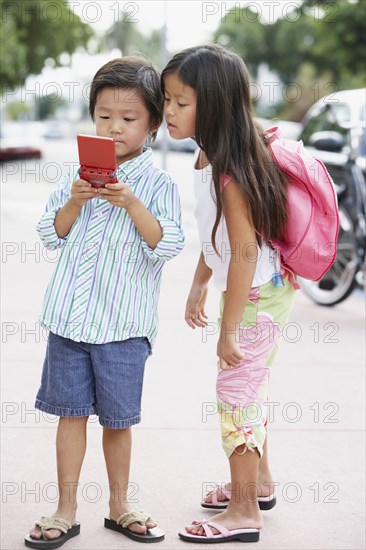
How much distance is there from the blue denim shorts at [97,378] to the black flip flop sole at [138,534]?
0.38 meters

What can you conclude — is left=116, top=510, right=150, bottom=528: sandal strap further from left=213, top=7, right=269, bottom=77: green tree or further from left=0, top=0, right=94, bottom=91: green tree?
left=213, top=7, right=269, bottom=77: green tree

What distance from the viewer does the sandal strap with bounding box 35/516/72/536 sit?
3.35 metres

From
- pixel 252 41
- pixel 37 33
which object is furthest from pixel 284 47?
pixel 37 33

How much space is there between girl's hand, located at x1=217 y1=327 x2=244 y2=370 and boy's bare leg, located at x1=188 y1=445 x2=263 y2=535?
0.30 metres

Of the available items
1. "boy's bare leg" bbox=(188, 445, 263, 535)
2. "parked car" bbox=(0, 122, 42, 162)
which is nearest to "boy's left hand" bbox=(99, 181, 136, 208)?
"boy's bare leg" bbox=(188, 445, 263, 535)

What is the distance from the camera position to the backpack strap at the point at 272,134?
337 centimetres

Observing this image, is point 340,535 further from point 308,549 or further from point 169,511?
point 169,511

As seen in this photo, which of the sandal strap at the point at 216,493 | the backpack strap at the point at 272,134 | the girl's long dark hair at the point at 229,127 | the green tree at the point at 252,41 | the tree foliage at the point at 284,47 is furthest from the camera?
the green tree at the point at 252,41

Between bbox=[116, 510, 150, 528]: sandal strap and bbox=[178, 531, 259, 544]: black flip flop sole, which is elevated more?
bbox=[116, 510, 150, 528]: sandal strap

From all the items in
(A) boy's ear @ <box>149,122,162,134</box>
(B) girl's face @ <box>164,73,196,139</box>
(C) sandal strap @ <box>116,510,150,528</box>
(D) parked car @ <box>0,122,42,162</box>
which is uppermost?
(B) girl's face @ <box>164,73,196,139</box>

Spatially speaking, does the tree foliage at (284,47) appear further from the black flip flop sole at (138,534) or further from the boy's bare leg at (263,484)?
the black flip flop sole at (138,534)

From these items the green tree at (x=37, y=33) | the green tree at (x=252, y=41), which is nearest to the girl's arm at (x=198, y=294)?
the green tree at (x=37, y=33)

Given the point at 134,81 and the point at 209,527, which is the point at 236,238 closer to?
the point at 134,81

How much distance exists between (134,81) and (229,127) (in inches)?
13.3
